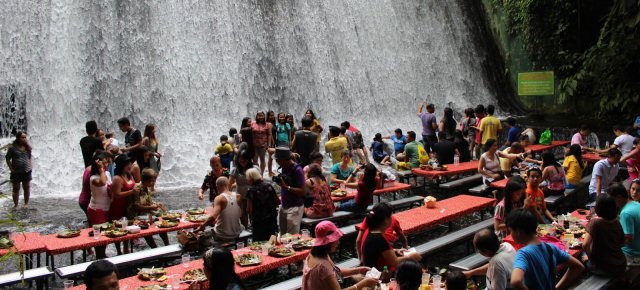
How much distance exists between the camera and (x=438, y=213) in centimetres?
805

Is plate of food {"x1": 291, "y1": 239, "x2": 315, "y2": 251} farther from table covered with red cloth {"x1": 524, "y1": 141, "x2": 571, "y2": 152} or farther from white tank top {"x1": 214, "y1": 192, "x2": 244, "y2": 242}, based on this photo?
table covered with red cloth {"x1": 524, "y1": 141, "x2": 571, "y2": 152}

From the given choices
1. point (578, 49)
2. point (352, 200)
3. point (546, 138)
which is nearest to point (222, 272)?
point (352, 200)

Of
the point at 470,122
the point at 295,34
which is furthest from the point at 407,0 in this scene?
the point at 470,122

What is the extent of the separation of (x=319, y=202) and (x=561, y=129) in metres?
12.3

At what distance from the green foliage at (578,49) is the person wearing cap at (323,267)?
15.6 meters

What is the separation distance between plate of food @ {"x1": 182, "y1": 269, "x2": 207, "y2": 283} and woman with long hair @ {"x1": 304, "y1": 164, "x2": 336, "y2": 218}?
2.89 metres

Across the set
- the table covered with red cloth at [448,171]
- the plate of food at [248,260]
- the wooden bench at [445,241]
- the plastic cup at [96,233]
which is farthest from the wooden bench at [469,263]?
the table covered with red cloth at [448,171]

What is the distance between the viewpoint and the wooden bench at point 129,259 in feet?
19.1

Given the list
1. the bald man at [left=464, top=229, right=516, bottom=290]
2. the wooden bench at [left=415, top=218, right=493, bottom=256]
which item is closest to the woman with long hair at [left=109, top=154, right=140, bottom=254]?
the wooden bench at [left=415, top=218, right=493, bottom=256]

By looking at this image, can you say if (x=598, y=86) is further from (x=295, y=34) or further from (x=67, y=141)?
(x=67, y=141)

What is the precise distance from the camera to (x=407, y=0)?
23.1 meters

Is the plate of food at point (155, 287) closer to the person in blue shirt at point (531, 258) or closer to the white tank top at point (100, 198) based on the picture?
the person in blue shirt at point (531, 258)

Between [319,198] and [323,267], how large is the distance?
356cm

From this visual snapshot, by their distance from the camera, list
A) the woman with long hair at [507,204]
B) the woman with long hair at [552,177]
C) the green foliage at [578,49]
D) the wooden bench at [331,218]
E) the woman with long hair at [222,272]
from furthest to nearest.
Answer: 1. the green foliage at [578,49]
2. the woman with long hair at [552,177]
3. the wooden bench at [331,218]
4. the woman with long hair at [507,204]
5. the woman with long hair at [222,272]
